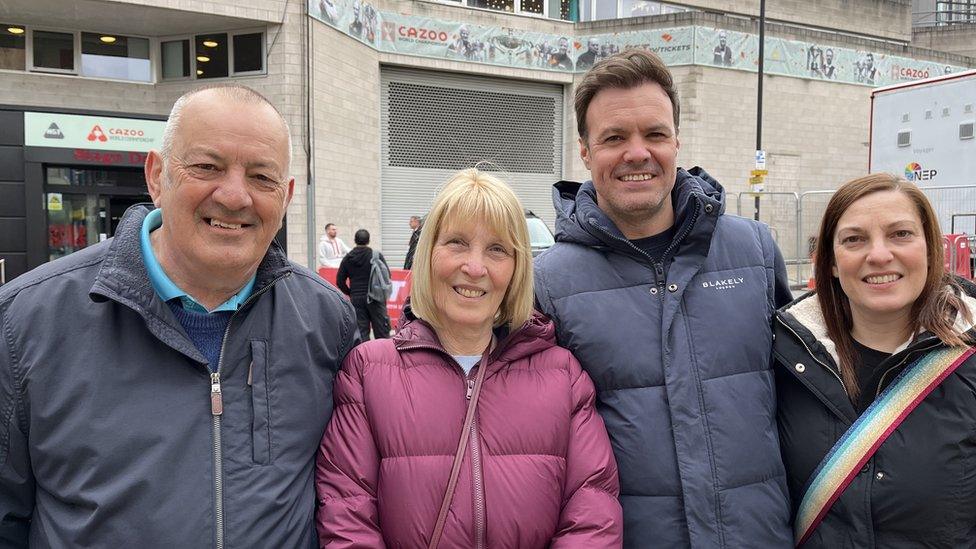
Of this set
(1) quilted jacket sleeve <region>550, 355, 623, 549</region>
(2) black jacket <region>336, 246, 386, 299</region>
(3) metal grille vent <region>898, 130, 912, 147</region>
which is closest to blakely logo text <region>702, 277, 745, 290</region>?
(1) quilted jacket sleeve <region>550, 355, 623, 549</region>

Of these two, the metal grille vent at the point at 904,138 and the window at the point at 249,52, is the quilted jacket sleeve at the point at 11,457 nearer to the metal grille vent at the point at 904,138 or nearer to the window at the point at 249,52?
the metal grille vent at the point at 904,138

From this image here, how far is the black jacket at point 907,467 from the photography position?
228 centimetres

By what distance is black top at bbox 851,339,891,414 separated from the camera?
2.44 meters

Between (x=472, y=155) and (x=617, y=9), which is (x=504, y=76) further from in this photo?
(x=617, y=9)

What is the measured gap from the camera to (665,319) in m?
2.53

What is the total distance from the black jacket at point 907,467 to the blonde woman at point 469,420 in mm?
794

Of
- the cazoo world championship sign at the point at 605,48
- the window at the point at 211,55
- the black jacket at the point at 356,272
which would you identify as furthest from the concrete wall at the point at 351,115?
the black jacket at the point at 356,272

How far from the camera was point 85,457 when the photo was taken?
1.95 m

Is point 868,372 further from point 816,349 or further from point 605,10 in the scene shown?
point 605,10

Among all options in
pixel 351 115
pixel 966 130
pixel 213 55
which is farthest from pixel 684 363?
pixel 213 55

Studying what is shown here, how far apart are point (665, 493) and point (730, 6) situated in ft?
89.8

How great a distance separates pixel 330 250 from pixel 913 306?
1459 cm

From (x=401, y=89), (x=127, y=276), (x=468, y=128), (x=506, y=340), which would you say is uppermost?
(x=401, y=89)

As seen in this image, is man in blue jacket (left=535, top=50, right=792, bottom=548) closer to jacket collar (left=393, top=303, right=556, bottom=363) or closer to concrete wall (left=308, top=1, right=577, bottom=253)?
jacket collar (left=393, top=303, right=556, bottom=363)
